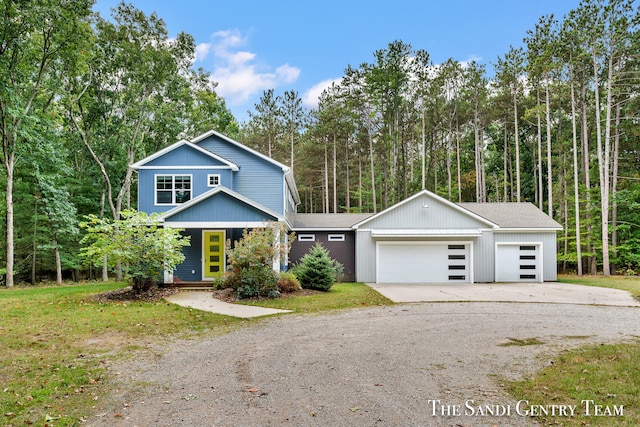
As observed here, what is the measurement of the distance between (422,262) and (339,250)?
3985 millimetres

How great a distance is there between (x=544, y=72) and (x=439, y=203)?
1241cm

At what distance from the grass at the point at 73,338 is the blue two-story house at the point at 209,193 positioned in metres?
4.28

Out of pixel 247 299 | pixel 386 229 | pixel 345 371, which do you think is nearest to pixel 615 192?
pixel 386 229

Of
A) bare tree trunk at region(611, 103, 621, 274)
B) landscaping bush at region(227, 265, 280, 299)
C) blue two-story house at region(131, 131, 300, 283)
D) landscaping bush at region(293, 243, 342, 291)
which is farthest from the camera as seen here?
bare tree trunk at region(611, 103, 621, 274)

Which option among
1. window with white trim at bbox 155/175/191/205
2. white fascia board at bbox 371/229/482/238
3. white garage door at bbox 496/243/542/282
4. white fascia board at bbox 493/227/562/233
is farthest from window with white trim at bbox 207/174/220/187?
white garage door at bbox 496/243/542/282

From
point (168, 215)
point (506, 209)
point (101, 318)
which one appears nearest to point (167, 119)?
point (168, 215)

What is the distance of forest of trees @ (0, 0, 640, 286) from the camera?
60.9 feet

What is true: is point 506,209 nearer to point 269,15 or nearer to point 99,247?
point 269,15

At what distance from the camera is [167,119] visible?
25.6 meters

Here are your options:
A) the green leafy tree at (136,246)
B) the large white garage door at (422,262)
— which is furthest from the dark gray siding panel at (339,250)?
the green leafy tree at (136,246)

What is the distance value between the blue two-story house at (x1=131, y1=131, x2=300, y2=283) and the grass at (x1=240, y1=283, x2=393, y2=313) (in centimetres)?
350

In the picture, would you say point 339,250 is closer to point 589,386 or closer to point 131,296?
point 131,296

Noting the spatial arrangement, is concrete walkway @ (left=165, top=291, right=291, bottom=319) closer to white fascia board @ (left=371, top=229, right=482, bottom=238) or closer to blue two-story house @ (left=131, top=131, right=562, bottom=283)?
blue two-story house @ (left=131, top=131, right=562, bottom=283)

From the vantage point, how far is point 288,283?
1331cm
